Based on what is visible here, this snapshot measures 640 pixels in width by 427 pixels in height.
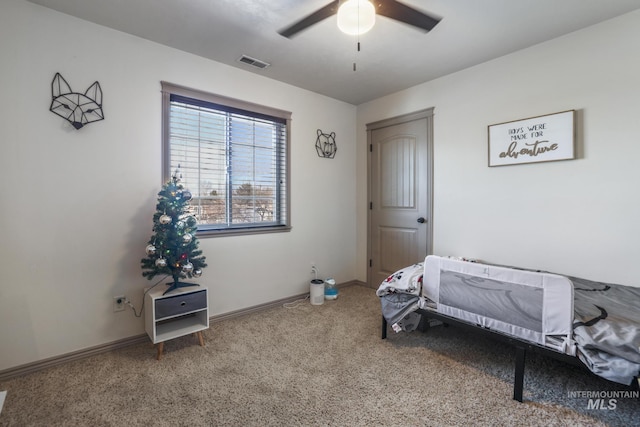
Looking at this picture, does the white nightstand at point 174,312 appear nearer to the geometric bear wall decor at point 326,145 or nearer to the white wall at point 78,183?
the white wall at point 78,183

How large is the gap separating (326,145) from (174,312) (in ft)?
8.63

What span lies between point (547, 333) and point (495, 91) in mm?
2291

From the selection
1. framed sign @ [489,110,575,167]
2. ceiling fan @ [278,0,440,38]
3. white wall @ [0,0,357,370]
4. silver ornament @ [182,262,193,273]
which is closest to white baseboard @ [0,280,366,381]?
white wall @ [0,0,357,370]

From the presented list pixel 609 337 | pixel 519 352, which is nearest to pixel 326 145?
pixel 519 352

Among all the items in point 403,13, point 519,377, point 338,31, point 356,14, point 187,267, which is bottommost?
point 519,377

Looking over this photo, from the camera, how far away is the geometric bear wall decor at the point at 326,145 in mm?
3840

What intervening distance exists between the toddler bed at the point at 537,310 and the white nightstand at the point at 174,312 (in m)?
1.62

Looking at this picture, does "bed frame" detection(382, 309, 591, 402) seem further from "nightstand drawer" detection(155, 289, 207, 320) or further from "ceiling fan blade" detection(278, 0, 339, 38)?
"ceiling fan blade" detection(278, 0, 339, 38)

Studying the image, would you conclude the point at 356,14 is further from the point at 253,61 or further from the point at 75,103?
the point at 75,103

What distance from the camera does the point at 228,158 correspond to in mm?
3080

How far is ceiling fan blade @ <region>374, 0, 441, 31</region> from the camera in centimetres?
176

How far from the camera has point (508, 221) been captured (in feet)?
9.37

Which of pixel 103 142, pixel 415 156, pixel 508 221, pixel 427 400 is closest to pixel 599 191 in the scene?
pixel 508 221

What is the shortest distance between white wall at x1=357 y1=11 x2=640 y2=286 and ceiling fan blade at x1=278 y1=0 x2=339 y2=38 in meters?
1.92
